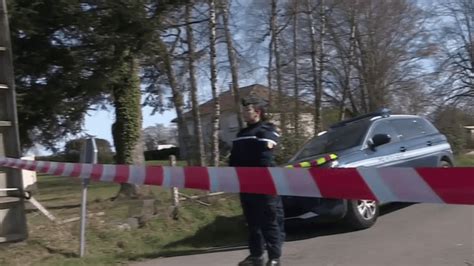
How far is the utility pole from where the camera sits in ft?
30.7

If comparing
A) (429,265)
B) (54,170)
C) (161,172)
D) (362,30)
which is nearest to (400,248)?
(429,265)

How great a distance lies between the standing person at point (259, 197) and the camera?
7.36 m

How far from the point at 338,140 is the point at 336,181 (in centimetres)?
638

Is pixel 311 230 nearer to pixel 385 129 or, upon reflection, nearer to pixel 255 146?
pixel 385 129

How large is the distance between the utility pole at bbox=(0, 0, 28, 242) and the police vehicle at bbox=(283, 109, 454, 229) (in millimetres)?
3741

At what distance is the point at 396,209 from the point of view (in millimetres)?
12477

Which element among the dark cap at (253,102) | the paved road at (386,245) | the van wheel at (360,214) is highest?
the dark cap at (253,102)

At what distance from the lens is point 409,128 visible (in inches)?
490

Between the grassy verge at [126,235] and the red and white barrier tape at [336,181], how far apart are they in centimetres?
209

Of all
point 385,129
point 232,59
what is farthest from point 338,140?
point 232,59

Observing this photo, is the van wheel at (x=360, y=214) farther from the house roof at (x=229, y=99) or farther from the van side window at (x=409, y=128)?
the house roof at (x=229, y=99)

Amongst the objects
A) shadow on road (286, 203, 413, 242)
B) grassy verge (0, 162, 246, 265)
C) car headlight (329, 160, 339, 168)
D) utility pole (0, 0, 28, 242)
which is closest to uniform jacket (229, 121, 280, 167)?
grassy verge (0, 162, 246, 265)

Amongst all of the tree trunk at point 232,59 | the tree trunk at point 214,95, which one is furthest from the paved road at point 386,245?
the tree trunk at point 232,59

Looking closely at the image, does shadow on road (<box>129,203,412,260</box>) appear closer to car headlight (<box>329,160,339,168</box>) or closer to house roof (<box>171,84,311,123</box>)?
car headlight (<box>329,160,339,168</box>)
